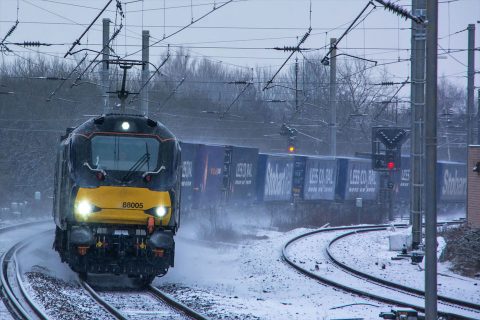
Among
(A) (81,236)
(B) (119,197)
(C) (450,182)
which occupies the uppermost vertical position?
(B) (119,197)

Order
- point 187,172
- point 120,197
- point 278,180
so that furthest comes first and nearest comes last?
point 278,180, point 187,172, point 120,197

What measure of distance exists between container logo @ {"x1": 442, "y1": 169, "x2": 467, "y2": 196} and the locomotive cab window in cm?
3963

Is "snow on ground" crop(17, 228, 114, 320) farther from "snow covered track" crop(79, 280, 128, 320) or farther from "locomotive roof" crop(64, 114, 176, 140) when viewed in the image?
"locomotive roof" crop(64, 114, 176, 140)

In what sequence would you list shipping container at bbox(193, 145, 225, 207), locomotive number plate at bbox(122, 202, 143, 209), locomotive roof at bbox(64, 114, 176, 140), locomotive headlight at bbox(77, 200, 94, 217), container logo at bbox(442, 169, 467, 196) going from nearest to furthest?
locomotive headlight at bbox(77, 200, 94, 217)
locomotive number plate at bbox(122, 202, 143, 209)
locomotive roof at bbox(64, 114, 176, 140)
shipping container at bbox(193, 145, 225, 207)
container logo at bbox(442, 169, 467, 196)

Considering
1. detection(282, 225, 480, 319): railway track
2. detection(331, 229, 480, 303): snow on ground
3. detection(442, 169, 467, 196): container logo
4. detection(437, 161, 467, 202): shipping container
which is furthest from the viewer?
detection(442, 169, 467, 196): container logo

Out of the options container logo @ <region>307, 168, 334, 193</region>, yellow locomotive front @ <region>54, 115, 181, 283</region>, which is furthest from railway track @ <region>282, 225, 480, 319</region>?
container logo @ <region>307, 168, 334, 193</region>

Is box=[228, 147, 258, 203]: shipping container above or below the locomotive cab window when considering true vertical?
below

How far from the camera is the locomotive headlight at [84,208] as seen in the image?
46.2ft

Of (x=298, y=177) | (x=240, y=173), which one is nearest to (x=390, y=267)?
(x=240, y=173)

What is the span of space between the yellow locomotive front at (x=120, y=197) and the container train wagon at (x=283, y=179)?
14124mm

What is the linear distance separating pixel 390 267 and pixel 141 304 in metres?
9.16

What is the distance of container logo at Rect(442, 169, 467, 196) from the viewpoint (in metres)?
52.1

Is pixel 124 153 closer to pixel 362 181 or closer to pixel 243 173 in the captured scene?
pixel 243 173

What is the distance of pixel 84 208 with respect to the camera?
14109 millimetres
